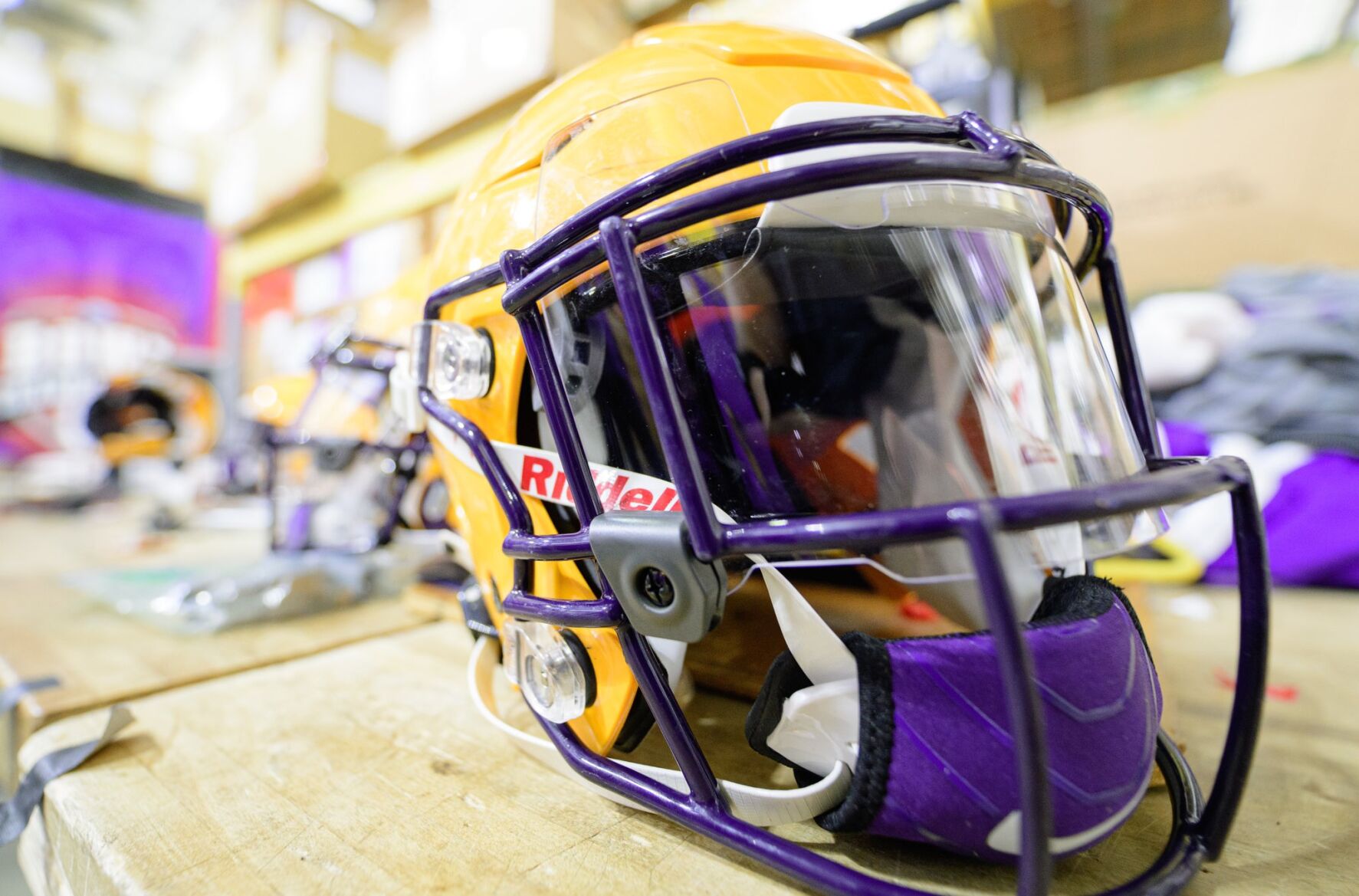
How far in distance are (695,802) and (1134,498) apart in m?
0.25

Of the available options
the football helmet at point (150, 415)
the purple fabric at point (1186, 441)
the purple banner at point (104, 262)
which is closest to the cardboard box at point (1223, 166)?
the purple fabric at point (1186, 441)

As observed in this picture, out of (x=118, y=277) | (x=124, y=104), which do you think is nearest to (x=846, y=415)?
(x=118, y=277)

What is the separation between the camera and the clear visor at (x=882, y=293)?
1.26 ft

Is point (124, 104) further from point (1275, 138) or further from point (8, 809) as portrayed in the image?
point (1275, 138)

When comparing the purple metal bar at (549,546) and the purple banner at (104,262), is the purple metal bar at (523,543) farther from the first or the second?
the purple banner at (104,262)

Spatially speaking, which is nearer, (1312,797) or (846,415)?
(1312,797)

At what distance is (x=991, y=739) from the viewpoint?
12.0 inches

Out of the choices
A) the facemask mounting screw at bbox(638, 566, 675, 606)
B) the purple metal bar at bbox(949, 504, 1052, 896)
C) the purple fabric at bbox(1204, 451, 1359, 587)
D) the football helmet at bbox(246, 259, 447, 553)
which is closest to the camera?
the purple metal bar at bbox(949, 504, 1052, 896)

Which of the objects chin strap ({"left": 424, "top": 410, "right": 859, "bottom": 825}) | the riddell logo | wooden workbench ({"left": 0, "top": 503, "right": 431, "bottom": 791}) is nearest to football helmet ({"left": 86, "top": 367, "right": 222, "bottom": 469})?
wooden workbench ({"left": 0, "top": 503, "right": 431, "bottom": 791})

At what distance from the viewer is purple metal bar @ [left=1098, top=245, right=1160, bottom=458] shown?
43 centimetres

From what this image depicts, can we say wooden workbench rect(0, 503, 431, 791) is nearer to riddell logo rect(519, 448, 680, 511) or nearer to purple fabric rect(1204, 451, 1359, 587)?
riddell logo rect(519, 448, 680, 511)

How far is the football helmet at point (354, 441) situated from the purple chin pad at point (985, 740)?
61 centimetres

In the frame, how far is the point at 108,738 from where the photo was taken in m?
0.48

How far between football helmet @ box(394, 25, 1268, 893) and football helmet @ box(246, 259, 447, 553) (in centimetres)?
33
